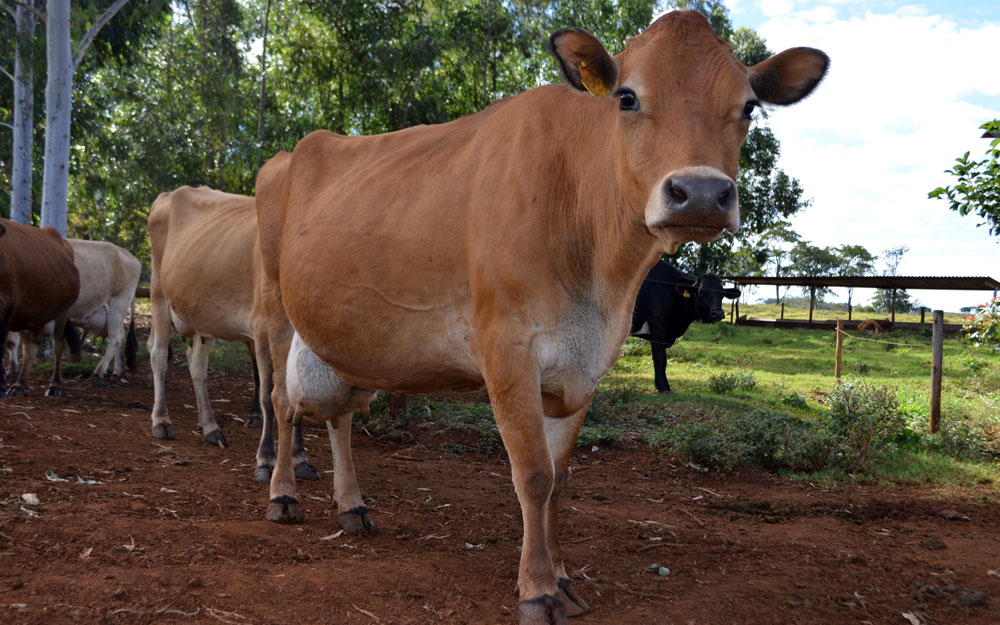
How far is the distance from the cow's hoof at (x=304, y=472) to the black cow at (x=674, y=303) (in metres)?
8.32

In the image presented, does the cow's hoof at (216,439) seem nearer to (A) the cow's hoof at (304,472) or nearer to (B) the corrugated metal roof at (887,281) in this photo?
(A) the cow's hoof at (304,472)

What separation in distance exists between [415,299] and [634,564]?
5.71 ft

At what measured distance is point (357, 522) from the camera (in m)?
4.29

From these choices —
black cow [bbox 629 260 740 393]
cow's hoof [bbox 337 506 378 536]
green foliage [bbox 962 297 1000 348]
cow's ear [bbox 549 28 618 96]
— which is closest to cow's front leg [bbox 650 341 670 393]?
black cow [bbox 629 260 740 393]

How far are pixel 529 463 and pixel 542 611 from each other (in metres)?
0.54

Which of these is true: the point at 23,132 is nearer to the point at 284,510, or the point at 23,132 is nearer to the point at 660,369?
Answer: the point at 660,369

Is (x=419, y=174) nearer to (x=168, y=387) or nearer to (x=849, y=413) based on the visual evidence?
(x=849, y=413)

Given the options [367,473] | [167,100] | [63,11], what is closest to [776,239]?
[167,100]

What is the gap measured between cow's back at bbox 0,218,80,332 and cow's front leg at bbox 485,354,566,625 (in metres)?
7.53

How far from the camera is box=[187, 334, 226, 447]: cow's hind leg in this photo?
6.84 m

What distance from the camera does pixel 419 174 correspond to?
3.60 metres

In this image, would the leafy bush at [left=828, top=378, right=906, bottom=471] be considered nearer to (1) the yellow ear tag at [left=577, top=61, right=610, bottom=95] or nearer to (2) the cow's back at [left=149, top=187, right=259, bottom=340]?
(1) the yellow ear tag at [left=577, top=61, right=610, bottom=95]

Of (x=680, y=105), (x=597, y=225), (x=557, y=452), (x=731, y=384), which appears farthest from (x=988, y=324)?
(x=680, y=105)

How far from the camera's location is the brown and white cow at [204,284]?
21.0 ft
